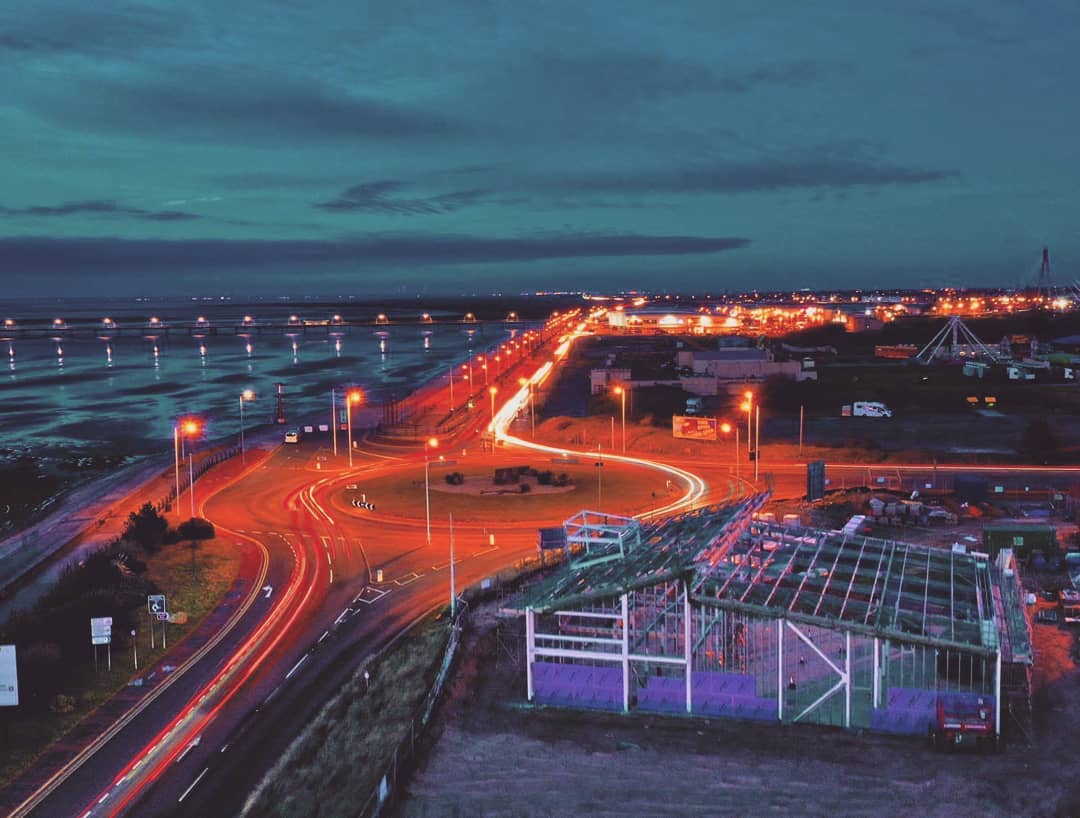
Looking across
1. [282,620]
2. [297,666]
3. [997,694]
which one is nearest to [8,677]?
[297,666]

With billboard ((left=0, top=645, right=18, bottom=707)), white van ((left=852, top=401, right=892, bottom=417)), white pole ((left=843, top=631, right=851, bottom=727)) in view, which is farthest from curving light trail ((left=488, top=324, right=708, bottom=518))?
→ billboard ((left=0, top=645, right=18, bottom=707))

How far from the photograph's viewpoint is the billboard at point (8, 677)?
71.4ft

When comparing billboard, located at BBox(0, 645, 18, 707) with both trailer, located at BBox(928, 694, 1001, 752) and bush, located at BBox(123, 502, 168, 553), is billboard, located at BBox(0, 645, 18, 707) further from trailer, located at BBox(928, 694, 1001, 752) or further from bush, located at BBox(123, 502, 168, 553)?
trailer, located at BBox(928, 694, 1001, 752)

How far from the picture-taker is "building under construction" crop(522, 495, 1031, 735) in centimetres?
2009

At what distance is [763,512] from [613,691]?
19765 millimetres

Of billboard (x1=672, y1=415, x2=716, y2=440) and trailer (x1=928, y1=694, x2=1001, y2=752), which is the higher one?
billboard (x1=672, y1=415, x2=716, y2=440)

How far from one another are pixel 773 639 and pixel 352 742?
9.98 m

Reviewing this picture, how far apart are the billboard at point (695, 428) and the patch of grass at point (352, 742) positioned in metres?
33.5

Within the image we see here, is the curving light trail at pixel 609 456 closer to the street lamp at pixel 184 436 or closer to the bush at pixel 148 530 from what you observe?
the bush at pixel 148 530

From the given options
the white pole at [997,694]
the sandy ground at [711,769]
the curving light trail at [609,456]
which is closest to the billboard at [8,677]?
the sandy ground at [711,769]

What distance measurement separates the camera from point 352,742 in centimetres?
2050

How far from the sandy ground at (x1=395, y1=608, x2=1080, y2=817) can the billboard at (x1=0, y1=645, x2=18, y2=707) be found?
406 inches

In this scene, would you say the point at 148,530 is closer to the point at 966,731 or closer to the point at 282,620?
the point at 282,620

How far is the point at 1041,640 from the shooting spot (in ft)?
80.5
